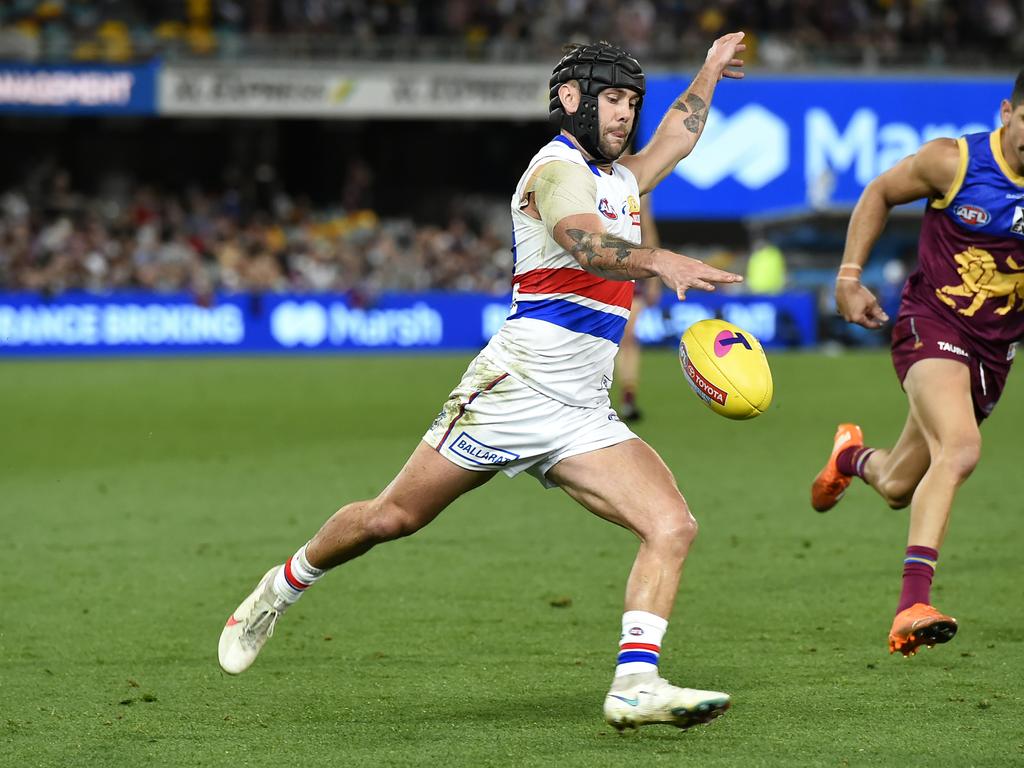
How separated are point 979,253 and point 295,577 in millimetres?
3091

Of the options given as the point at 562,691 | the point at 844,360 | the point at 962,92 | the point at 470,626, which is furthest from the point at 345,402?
the point at 962,92

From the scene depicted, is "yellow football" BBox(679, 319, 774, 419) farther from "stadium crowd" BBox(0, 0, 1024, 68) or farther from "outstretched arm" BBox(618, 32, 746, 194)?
"stadium crowd" BBox(0, 0, 1024, 68)

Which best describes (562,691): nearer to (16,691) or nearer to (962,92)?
(16,691)

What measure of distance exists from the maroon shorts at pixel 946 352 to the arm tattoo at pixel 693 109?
1.27 m

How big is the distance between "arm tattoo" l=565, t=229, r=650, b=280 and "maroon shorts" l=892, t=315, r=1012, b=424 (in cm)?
203

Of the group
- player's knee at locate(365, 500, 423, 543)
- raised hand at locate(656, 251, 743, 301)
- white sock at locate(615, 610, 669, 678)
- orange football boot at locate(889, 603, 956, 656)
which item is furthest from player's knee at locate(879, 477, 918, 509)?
raised hand at locate(656, 251, 743, 301)

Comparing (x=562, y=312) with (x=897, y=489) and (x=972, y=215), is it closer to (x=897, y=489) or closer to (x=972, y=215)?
(x=972, y=215)

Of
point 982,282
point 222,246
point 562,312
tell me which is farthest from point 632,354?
point 222,246

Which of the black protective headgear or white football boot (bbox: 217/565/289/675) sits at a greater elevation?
the black protective headgear

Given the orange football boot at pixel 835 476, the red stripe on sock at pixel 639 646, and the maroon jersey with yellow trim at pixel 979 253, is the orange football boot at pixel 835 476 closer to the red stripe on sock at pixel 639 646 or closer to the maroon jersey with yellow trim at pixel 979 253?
the maroon jersey with yellow trim at pixel 979 253

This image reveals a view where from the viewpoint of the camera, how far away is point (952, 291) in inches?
255

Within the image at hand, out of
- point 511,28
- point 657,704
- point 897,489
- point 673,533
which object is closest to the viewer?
point 657,704

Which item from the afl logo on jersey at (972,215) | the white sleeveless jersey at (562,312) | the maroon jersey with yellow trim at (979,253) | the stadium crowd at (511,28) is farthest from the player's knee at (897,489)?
the stadium crowd at (511,28)

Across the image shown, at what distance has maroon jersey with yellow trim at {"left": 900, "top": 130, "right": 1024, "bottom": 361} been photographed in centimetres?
630
